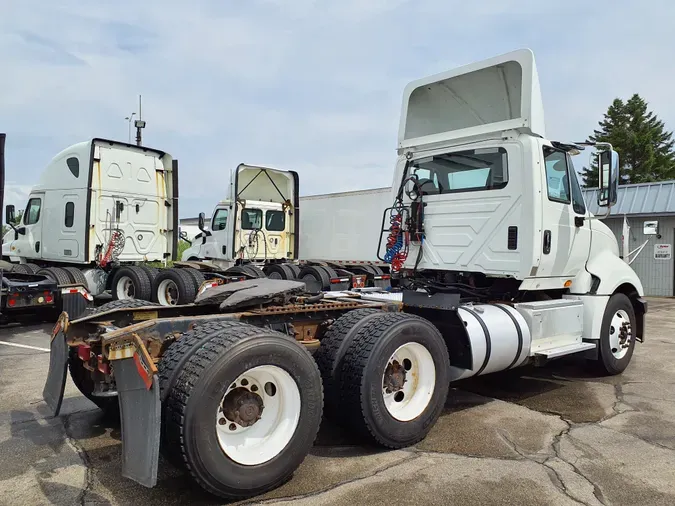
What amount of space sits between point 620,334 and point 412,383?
3.72 m

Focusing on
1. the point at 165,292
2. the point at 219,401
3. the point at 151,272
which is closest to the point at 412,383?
the point at 219,401

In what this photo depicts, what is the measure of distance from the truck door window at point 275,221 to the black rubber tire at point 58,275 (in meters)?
5.66

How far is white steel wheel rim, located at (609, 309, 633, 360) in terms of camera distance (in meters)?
6.80

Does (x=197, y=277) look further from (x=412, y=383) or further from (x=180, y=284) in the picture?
(x=412, y=383)

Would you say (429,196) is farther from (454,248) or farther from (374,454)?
(374,454)

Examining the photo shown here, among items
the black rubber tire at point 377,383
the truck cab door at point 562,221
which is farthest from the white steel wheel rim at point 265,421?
the truck cab door at point 562,221

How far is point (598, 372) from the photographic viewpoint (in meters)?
6.87

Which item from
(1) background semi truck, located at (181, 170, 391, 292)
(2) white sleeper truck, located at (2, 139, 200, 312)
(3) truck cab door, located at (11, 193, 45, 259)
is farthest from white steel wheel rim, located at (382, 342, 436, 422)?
(3) truck cab door, located at (11, 193, 45, 259)

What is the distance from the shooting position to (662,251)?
18266 mm

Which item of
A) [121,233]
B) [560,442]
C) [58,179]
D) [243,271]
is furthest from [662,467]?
[58,179]

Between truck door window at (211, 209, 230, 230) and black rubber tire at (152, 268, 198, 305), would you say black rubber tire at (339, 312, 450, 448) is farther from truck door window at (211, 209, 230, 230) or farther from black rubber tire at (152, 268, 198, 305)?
truck door window at (211, 209, 230, 230)

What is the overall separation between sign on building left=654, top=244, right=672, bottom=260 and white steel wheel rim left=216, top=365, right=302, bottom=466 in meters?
18.2

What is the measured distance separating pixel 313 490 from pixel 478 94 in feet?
15.8

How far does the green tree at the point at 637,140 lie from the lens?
4141 cm
